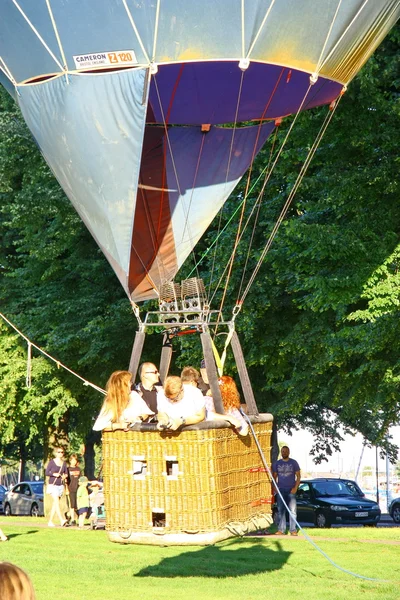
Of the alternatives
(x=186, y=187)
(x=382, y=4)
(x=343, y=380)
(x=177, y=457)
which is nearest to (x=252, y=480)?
(x=177, y=457)

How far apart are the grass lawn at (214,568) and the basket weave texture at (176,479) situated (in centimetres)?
179

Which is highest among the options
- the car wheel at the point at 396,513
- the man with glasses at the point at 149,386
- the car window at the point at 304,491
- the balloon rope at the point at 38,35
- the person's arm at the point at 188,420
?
the balloon rope at the point at 38,35

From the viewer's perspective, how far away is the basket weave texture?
8016 mm

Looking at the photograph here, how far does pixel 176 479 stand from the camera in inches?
323

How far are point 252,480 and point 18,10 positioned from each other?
491cm

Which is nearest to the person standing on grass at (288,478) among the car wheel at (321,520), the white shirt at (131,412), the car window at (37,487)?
the car wheel at (321,520)

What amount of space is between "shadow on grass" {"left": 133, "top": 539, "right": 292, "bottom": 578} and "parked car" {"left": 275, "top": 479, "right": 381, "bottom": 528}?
401 inches

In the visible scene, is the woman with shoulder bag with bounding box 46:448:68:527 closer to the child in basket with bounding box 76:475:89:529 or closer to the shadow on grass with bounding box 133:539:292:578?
the child in basket with bounding box 76:475:89:529

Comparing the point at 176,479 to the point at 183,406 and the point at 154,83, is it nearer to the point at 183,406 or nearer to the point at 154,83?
the point at 183,406

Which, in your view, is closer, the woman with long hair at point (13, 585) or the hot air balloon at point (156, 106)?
the woman with long hair at point (13, 585)

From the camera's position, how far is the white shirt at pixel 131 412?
26.8 ft

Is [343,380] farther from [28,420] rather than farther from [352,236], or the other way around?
[28,420]

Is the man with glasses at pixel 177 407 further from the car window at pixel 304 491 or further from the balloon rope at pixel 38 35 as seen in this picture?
the car window at pixel 304 491

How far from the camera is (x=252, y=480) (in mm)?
8898
